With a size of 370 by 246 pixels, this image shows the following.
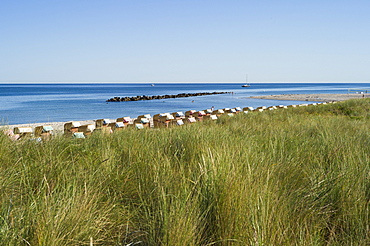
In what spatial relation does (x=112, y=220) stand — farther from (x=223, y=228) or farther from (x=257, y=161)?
(x=257, y=161)

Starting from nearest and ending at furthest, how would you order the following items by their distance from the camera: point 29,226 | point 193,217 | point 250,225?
1. point 29,226
2. point 250,225
3. point 193,217

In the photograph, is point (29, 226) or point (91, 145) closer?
point (29, 226)

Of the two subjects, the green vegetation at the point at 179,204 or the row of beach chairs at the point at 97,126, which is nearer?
the green vegetation at the point at 179,204

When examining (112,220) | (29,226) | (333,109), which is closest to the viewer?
(29,226)

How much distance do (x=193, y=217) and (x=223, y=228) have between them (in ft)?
0.70

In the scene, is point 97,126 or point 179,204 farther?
point 97,126

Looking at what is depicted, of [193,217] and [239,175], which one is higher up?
[239,175]

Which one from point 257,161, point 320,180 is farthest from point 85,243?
point 320,180

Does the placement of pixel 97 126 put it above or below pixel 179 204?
below

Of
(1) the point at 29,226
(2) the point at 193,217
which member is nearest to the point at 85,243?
(1) the point at 29,226

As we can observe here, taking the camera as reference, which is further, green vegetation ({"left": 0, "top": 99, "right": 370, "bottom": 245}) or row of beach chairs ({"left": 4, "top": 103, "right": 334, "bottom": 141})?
row of beach chairs ({"left": 4, "top": 103, "right": 334, "bottom": 141})

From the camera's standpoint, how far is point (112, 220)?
2400 millimetres

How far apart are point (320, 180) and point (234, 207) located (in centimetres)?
101

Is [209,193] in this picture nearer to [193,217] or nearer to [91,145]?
[193,217]
